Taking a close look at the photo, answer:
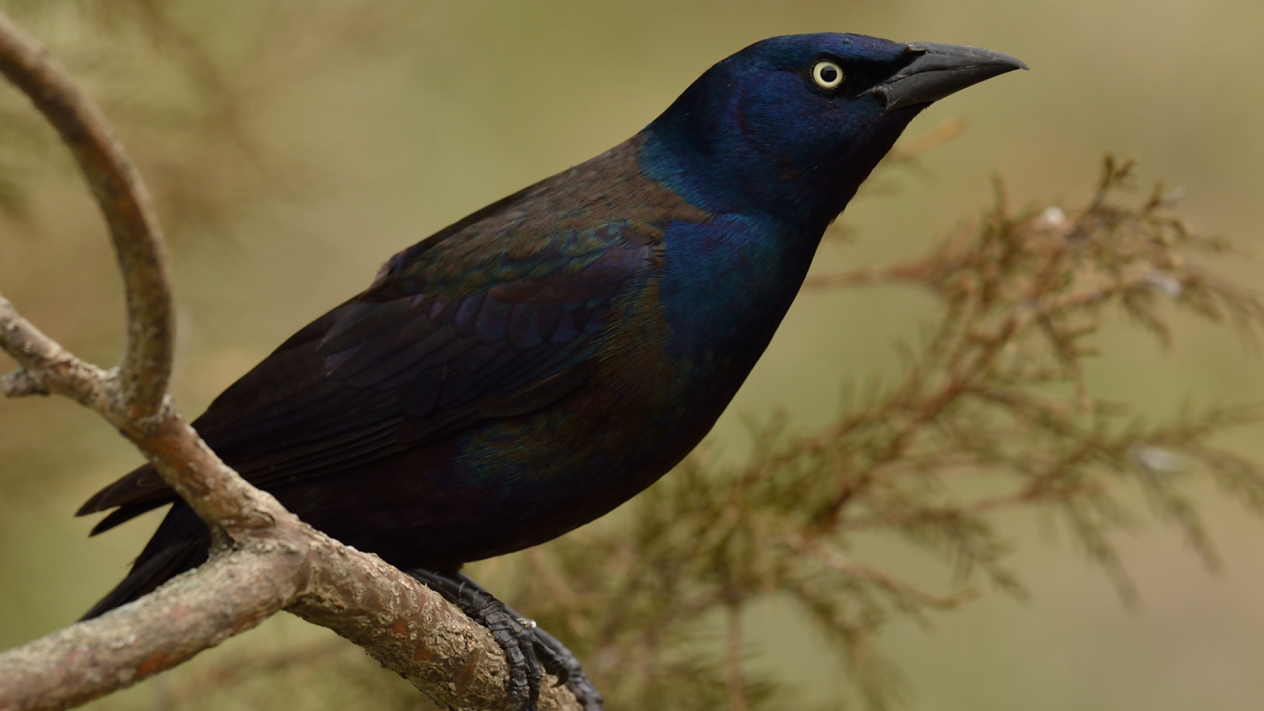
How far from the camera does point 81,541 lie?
15.9 ft

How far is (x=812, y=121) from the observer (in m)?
2.70

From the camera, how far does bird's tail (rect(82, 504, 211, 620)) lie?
262 centimetres

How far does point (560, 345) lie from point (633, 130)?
12.2ft

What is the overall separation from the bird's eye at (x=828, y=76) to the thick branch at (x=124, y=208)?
158 centimetres

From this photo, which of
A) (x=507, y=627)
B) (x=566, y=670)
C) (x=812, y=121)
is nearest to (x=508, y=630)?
(x=507, y=627)

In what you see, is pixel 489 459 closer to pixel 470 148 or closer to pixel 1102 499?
pixel 1102 499

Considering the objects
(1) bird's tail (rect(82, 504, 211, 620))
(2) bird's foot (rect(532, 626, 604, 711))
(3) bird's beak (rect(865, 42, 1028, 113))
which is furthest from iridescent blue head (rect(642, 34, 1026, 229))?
(1) bird's tail (rect(82, 504, 211, 620))

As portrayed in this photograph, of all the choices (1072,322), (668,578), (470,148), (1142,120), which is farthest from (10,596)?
(1142,120)

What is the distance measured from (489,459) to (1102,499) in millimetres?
1841

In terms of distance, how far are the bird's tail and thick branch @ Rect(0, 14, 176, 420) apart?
1.11m

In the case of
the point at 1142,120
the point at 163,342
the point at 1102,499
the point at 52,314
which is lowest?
the point at 163,342

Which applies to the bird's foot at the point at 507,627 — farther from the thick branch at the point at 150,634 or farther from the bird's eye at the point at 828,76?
the bird's eye at the point at 828,76

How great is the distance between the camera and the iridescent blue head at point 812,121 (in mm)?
2676

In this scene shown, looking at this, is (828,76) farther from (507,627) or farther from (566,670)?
(566,670)
